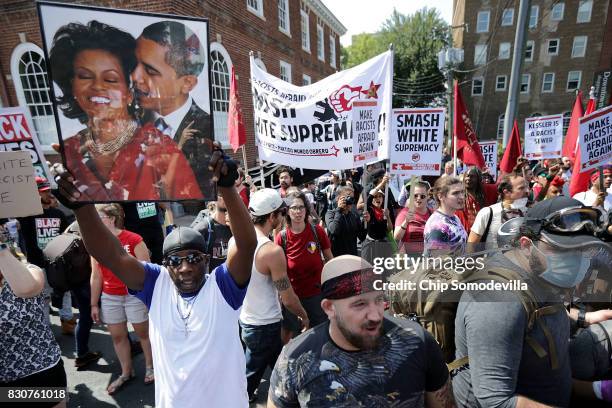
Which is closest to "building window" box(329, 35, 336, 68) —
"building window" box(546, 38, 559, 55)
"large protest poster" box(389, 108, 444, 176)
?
"large protest poster" box(389, 108, 444, 176)

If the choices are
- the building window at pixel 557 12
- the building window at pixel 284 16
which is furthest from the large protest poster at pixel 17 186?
the building window at pixel 557 12

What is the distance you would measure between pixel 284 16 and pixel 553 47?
2910 centimetres

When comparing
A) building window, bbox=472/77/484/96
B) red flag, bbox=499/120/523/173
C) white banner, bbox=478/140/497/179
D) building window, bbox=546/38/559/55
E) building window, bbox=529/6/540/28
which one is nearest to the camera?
red flag, bbox=499/120/523/173

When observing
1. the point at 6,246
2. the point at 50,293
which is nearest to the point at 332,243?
the point at 6,246

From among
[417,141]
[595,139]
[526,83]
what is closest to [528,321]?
[417,141]

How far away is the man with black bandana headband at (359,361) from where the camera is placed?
144cm

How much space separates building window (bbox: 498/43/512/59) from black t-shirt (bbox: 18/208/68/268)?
3776cm

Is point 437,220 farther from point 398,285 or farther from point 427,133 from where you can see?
point 427,133

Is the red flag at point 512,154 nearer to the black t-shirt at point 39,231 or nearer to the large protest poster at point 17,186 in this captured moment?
the large protest poster at point 17,186

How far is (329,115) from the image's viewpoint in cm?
399

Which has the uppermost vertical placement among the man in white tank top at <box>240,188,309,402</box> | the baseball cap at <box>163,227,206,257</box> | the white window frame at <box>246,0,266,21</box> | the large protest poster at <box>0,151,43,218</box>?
the white window frame at <box>246,0,266,21</box>

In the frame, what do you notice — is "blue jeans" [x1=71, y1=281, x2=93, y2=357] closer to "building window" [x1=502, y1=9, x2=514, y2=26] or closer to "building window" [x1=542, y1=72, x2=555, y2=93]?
"building window" [x1=502, y1=9, x2=514, y2=26]

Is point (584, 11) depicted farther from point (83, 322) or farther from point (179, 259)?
point (83, 322)

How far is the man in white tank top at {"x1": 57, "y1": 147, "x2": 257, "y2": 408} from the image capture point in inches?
70.8
